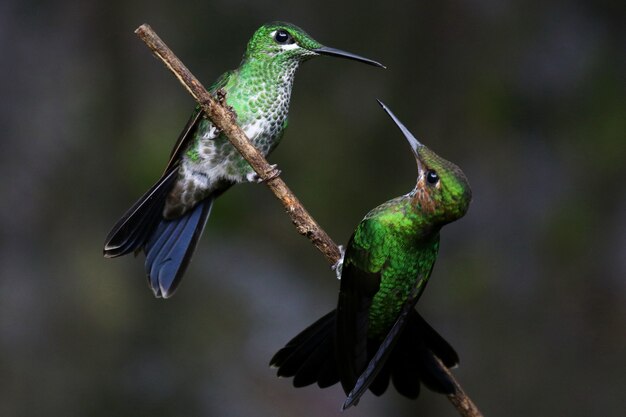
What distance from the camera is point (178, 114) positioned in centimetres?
434

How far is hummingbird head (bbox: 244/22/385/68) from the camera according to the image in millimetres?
2602

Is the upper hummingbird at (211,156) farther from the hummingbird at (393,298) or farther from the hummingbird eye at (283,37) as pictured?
the hummingbird at (393,298)

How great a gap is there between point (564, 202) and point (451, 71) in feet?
3.07

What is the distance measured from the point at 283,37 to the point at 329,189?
5.97 ft

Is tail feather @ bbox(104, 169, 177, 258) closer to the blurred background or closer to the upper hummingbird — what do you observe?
the upper hummingbird

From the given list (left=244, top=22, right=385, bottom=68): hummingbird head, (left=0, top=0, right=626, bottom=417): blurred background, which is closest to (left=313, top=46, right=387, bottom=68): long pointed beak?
(left=244, top=22, right=385, bottom=68): hummingbird head

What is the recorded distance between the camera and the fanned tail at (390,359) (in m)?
2.45

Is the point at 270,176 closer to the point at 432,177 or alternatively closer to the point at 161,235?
the point at 432,177

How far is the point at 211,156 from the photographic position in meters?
2.73

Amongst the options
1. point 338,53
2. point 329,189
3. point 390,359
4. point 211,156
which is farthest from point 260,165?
point 329,189

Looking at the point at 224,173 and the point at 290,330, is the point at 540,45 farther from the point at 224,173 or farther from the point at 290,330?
the point at 224,173

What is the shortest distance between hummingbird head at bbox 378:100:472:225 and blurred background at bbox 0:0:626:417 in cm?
202

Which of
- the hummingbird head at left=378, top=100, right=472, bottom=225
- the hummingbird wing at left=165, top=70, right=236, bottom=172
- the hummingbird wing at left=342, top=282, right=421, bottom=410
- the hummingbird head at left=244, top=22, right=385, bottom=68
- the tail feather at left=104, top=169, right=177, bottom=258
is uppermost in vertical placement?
the hummingbird head at left=244, top=22, right=385, bottom=68

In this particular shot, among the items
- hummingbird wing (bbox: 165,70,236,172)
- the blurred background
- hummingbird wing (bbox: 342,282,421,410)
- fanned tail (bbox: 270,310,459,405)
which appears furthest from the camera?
the blurred background
